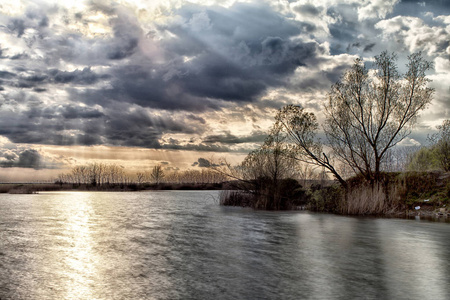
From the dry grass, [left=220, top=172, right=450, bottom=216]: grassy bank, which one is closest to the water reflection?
[left=220, top=172, right=450, bottom=216]: grassy bank

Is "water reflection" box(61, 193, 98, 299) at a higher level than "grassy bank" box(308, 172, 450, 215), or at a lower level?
lower

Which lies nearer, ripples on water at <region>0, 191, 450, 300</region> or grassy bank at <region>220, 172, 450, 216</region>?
ripples on water at <region>0, 191, 450, 300</region>

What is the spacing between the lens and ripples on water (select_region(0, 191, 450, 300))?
5977mm

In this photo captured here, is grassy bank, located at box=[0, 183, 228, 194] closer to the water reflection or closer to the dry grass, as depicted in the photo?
the dry grass

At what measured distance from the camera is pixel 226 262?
8094 mm

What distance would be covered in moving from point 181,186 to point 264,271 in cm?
7832

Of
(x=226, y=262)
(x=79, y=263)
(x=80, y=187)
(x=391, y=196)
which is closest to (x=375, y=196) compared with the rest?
(x=391, y=196)

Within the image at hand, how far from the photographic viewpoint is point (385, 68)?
21.2 m

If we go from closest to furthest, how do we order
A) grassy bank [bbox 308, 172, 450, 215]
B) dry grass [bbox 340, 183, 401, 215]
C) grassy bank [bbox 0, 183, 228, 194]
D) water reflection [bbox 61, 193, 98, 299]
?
1. water reflection [bbox 61, 193, 98, 299]
2. dry grass [bbox 340, 183, 401, 215]
3. grassy bank [bbox 308, 172, 450, 215]
4. grassy bank [bbox 0, 183, 228, 194]

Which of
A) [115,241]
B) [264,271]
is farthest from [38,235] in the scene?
[264,271]

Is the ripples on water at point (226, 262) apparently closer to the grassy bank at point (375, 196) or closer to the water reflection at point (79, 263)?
the water reflection at point (79, 263)

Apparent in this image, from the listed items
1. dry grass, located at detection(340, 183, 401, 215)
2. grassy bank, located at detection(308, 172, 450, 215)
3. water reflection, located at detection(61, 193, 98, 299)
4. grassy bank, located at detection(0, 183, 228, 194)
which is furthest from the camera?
grassy bank, located at detection(0, 183, 228, 194)

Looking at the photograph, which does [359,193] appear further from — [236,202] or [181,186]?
[181,186]

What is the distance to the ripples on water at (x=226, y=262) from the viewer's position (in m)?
5.98
